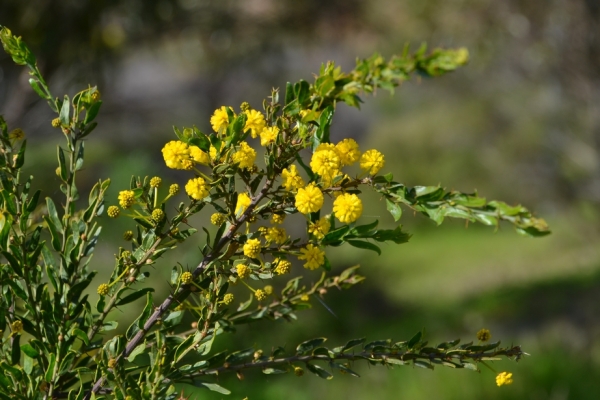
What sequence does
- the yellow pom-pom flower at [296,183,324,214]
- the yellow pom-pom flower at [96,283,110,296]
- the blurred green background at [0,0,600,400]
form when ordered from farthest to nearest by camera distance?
the blurred green background at [0,0,600,400]
the yellow pom-pom flower at [96,283,110,296]
the yellow pom-pom flower at [296,183,324,214]

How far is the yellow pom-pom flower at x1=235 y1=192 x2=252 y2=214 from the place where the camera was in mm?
870

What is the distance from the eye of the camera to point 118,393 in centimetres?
79

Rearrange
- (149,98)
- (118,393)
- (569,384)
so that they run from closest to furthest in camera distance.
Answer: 1. (118,393)
2. (569,384)
3. (149,98)

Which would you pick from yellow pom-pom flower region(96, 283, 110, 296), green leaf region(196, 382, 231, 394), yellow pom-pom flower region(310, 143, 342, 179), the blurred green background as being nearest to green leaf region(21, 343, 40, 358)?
yellow pom-pom flower region(96, 283, 110, 296)

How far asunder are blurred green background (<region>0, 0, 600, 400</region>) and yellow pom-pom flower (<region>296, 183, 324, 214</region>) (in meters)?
1.31

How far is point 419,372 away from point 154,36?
90.7 inches

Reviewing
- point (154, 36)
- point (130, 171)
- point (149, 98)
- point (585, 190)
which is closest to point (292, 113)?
point (130, 171)

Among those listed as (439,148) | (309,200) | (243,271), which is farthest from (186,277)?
(439,148)

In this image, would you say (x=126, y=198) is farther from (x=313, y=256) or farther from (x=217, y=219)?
(x=313, y=256)

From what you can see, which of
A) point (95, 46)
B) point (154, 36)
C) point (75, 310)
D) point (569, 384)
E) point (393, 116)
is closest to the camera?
point (75, 310)

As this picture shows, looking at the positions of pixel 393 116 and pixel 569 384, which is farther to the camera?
pixel 393 116

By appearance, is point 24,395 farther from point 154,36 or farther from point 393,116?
point 393,116

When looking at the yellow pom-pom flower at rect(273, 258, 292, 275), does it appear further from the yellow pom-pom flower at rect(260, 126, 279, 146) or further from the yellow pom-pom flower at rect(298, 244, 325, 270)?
the yellow pom-pom flower at rect(260, 126, 279, 146)

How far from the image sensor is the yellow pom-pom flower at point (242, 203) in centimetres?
87
